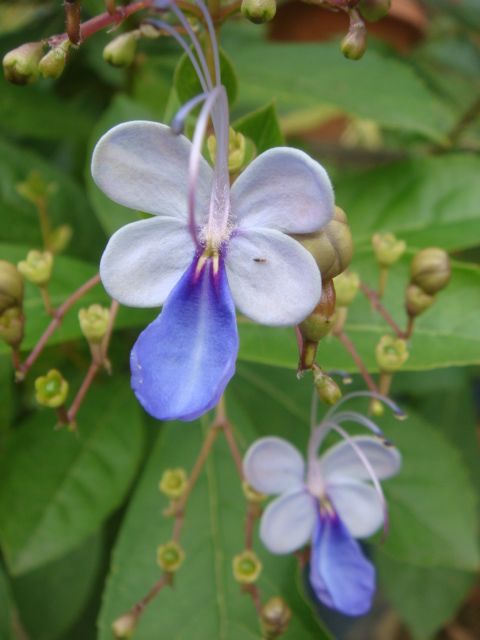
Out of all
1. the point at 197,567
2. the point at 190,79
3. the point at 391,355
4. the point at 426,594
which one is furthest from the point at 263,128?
the point at 426,594

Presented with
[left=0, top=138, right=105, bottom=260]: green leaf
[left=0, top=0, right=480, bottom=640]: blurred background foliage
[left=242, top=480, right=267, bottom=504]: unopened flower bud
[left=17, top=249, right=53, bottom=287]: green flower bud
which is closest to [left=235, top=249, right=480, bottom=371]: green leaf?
[left=0, top=0, right=480, bottom=640]: blurred background foliage

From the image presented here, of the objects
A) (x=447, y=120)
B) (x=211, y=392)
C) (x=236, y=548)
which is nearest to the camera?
(x=211, y=392)

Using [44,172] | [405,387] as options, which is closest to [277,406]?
[405,387]

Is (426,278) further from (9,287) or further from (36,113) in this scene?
(36,113)

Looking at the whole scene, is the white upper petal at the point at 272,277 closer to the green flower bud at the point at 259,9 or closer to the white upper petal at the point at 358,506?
the green flower bud at the point at 259,9

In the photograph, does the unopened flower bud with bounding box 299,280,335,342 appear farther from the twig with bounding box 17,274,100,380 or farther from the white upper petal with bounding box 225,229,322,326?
the twig with bounding box 17,274,100,380

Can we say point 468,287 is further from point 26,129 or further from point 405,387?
point 26,129

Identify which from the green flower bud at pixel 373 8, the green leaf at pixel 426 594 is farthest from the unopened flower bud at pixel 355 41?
the green leaf at pixel 426 594
